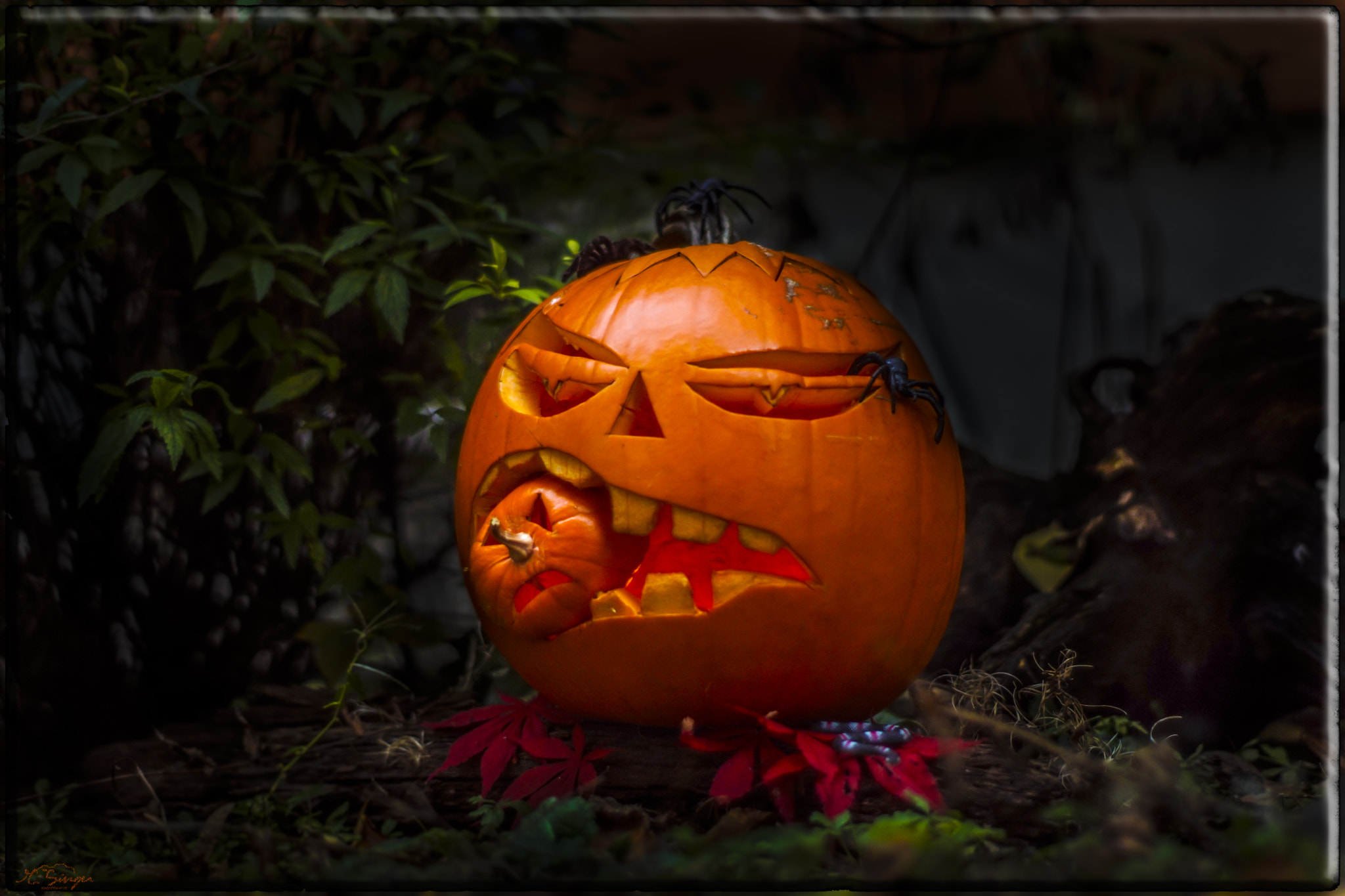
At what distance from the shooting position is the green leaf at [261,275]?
6.04 feet

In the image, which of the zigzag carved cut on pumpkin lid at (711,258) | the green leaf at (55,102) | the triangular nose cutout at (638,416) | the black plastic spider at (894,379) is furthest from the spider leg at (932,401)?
the green leaf at (55,102)

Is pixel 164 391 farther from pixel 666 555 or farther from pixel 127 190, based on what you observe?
pixel 666 555

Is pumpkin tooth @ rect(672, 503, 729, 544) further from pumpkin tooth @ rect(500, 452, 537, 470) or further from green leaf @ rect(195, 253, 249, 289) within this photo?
green leaf @ rect(195, 253, 249, 289)

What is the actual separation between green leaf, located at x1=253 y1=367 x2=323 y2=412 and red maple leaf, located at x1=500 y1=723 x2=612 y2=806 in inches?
37.5

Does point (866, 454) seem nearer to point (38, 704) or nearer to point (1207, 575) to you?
point (1207, 575)

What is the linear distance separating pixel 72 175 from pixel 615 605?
4.36 feet

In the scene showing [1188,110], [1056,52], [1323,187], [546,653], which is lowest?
[546,653]

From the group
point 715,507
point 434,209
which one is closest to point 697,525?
point 715,507

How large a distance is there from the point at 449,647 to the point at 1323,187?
2092 millimetres

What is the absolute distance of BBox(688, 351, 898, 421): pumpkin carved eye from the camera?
4.66 feet

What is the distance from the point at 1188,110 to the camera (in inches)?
69.7

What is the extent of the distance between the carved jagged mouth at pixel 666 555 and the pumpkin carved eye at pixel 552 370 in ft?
0.35

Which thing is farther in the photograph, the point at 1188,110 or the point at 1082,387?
the point at 1082,387

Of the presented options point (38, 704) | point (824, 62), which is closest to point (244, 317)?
point (38, 704)
